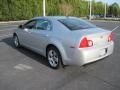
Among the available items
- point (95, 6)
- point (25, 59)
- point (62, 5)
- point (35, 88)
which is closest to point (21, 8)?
point (62, 5)

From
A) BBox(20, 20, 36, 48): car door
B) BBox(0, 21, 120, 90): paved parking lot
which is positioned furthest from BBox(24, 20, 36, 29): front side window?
BBox(0, 21, 120, 90): paved parking lot

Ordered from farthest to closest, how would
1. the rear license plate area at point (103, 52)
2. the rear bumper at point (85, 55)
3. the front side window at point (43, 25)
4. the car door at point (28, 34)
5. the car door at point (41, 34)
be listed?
the car door at point (28, 34) → the front side window at point (43, 25) → the car door at point (41, 34) → the rear license plate area at point (103, 52) → the rear bumper at point (85, 55)

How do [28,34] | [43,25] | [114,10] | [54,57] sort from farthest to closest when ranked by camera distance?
1. [114,10]
2. [28,34]
3. [43,25]
4. [54,57]

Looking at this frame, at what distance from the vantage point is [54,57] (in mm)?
5879

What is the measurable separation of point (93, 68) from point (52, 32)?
5.32 ft

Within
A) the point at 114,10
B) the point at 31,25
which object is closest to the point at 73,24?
the point at 31,25

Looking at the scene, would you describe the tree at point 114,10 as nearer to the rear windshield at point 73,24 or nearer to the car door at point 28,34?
the car door at point 28,34

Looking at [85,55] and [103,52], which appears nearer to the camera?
[85,55]

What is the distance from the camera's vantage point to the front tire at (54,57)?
18.6 feet

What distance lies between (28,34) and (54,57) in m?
1.76

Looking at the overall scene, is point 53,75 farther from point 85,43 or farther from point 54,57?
point 85,43

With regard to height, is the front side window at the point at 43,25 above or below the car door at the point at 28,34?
above

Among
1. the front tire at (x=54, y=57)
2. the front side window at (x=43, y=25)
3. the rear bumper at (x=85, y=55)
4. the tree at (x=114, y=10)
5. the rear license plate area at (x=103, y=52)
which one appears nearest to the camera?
the rear bumper at (x=85, y=55)

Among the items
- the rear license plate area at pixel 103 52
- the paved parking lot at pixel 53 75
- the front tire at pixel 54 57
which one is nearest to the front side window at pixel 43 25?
the front tire at pixel 54 57
